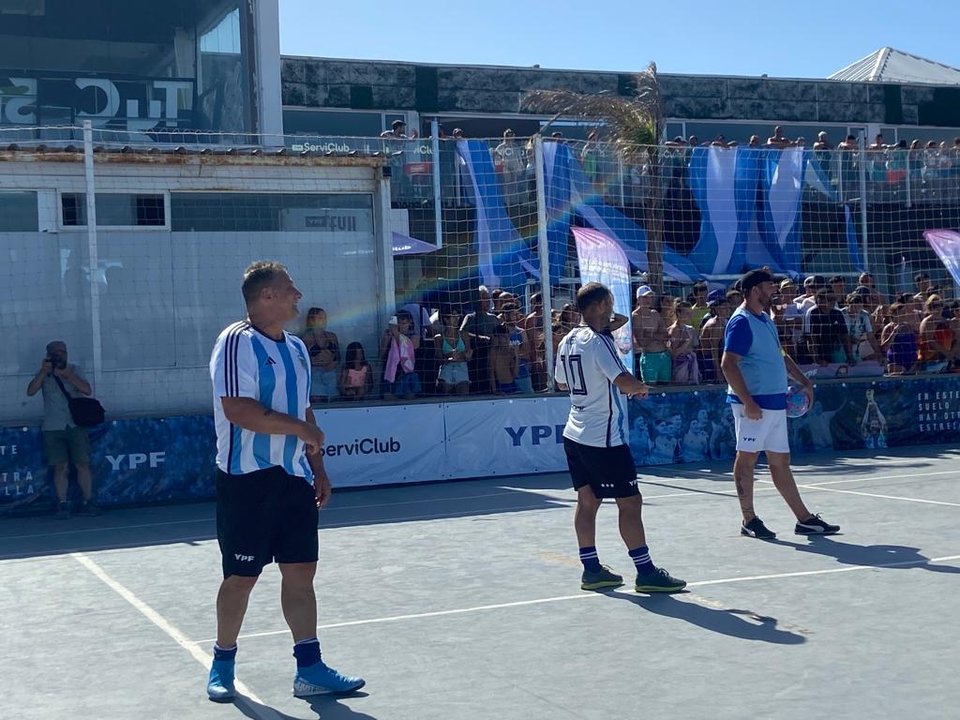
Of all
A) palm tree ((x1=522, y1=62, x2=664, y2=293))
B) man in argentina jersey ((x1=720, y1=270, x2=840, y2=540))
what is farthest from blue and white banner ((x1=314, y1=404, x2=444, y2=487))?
palm tree ((x1=522, y1=62, x2=664, y2=293))

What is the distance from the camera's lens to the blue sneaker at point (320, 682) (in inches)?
213

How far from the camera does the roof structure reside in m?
33.7

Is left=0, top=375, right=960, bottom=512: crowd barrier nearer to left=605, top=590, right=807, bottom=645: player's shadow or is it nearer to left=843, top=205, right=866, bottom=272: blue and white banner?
left=843, top=205, right=866, bottom=272: blue and white banner

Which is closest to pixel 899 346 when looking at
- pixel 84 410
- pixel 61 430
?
pixel 84 410

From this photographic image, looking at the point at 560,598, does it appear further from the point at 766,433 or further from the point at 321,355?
the point at 321,355

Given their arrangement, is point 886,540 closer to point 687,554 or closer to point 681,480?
point 687,554

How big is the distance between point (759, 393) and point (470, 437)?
5.55 m

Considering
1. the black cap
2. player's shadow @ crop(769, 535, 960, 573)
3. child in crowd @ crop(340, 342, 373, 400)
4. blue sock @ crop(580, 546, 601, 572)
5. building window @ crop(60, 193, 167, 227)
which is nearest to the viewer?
blue sock @ crop(580, 546, 601, 572)

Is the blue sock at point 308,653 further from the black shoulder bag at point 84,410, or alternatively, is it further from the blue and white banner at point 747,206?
the blue and white banner at point 747,206

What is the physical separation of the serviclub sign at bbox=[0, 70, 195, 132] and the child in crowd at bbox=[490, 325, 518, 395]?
5547 mm

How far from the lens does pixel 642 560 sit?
7273mm

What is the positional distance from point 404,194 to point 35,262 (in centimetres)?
476

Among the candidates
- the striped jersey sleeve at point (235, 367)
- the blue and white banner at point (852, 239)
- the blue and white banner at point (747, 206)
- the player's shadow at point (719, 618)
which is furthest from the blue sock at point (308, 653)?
the blue and white banner at point (852, 239)

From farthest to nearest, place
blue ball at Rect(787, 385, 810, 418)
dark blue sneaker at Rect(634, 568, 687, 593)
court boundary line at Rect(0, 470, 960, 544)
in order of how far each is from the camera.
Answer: court boundary line at Rect(0, 470, 960, 544) → blue ball at Rect(787, 385, 810, 418) → dark blue sneaker at Rect(634, 568, 687, 593)
